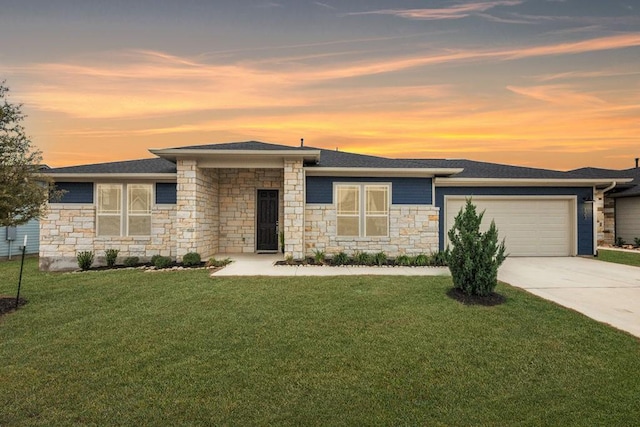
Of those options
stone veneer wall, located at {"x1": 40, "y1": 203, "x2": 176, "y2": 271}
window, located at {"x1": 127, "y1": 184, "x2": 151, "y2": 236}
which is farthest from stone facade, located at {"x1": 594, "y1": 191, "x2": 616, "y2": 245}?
window, located at {"x1": 127, "y1": 184, "x2": 151, "y2": 236}

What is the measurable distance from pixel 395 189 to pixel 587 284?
221 inches

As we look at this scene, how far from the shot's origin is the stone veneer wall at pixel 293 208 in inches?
409

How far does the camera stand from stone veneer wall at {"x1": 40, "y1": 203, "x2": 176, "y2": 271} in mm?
10875

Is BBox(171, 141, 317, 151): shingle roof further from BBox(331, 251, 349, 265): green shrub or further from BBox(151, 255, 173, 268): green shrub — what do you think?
BBox(331, 251, 349, 265): green shrub

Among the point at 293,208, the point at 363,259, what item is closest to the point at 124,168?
the point at 293,208

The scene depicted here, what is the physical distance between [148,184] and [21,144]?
15.7ft

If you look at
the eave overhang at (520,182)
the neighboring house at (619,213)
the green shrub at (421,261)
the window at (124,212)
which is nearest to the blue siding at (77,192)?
the window at (124,212)

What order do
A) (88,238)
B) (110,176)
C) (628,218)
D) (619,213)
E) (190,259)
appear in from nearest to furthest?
(190,259) < (110,176) < (88,238) < (628,218) < (619,213)

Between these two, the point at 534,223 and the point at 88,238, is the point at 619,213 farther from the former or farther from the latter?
the point at 88,238

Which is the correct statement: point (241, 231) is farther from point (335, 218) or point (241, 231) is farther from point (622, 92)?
point (622, 92)

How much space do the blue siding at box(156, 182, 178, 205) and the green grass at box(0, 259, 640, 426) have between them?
520 cm

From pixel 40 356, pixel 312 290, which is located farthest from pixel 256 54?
pixel 40 356

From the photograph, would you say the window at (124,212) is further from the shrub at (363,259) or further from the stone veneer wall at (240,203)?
the shrub at (363,259)

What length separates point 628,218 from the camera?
16.7 m
